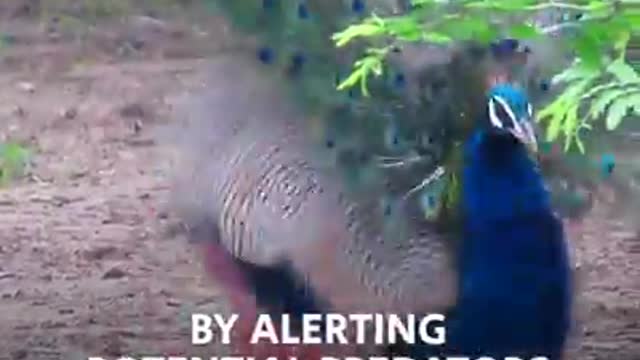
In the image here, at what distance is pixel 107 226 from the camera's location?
2877 millimetres

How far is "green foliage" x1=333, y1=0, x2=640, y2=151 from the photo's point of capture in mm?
2658

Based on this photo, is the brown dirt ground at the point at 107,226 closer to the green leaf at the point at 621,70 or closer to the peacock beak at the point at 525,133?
the peacock beak at the point at 525,133

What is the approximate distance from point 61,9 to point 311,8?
0.50 meters

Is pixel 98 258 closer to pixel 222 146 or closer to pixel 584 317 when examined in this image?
pixel 222 146

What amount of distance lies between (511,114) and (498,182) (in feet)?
0.49

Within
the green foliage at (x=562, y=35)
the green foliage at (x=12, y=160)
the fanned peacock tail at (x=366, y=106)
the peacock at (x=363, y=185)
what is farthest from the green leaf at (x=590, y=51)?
the green foliage at (x=12, y=160)

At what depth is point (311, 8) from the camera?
281 centimetres

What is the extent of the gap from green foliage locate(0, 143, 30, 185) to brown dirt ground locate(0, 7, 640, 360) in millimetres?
20

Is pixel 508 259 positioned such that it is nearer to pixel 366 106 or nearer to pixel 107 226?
pixel 366 106

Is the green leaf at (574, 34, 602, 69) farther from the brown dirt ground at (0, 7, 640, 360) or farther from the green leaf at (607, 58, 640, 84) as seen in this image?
the brown dirt ground at (0, 7, 640, 360)

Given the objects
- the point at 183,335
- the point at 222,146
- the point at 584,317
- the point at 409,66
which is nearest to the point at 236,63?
the point at 222,146

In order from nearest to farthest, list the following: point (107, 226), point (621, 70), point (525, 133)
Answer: point (621, 70) → point (525, 133) → point (107, 226)

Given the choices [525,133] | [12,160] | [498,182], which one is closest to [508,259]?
[498,182]

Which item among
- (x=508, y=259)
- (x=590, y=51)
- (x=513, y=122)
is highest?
(x=590, y=51)
